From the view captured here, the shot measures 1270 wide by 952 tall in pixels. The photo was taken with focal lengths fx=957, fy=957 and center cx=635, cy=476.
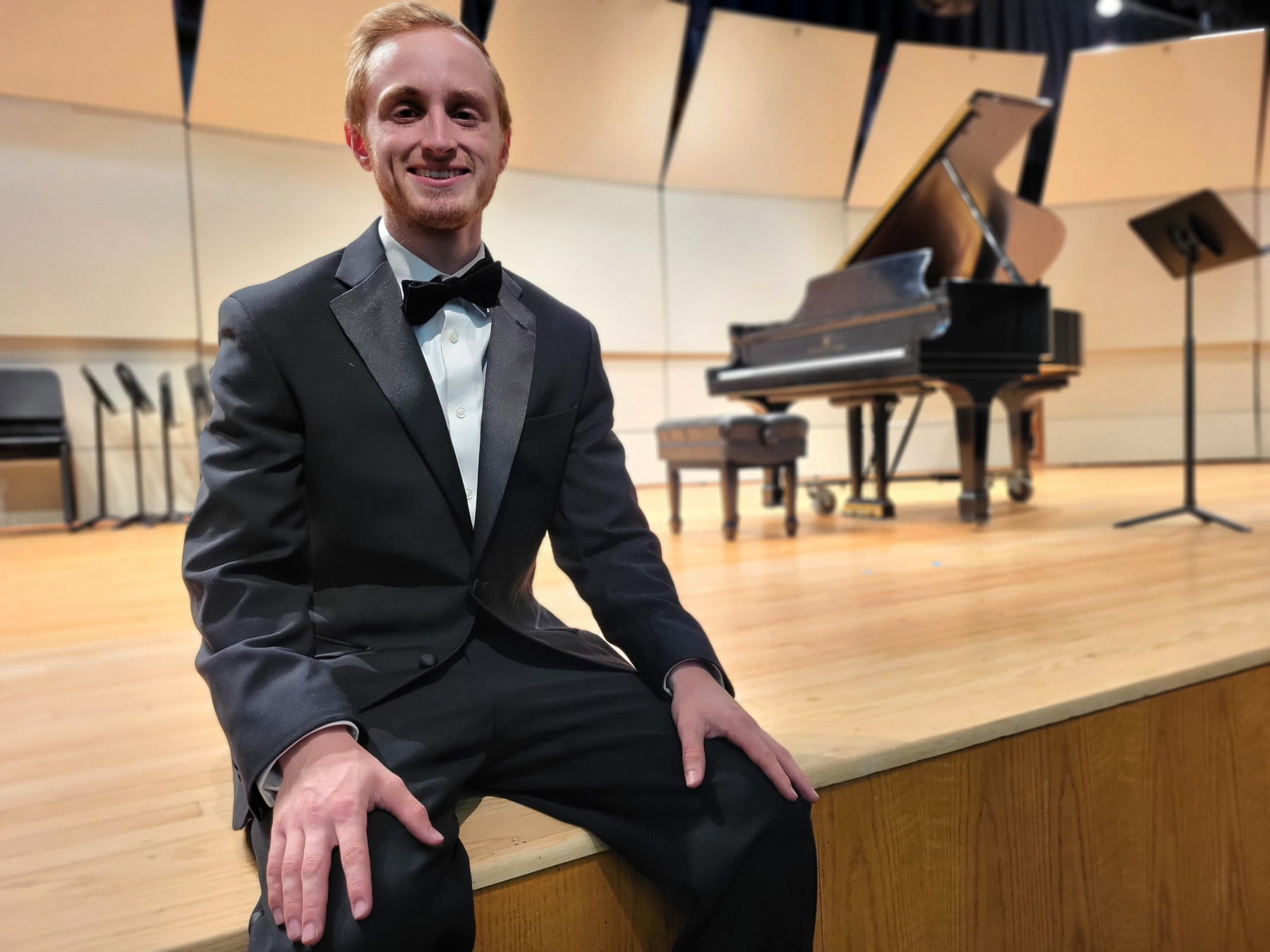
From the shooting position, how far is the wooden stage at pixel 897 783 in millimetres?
947

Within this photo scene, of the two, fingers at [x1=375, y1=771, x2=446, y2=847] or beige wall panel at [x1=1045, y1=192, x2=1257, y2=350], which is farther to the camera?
beige wall panel at [x1=1045, y1=192, x2=1257, y2=350]

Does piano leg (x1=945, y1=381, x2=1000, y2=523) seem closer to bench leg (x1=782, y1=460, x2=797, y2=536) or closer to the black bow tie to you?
bench leg (x1=782, y1=460, x2=797, y2=536)

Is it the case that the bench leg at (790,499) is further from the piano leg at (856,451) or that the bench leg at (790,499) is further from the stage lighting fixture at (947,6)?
the stage lighting fixture at (947,6)

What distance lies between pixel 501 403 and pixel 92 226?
547 cm

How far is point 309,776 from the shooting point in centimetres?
75

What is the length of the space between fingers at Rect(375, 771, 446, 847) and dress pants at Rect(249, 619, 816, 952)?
0.04ft

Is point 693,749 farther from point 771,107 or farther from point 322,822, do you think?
point 771,107

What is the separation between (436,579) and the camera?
3.09 ft

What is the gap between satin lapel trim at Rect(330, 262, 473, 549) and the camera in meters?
0.91

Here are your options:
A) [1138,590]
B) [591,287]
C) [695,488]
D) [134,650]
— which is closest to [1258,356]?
[695,488]

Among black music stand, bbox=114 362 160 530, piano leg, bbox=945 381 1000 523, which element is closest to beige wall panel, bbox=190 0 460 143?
black music stand, bbox=114 362 160 530

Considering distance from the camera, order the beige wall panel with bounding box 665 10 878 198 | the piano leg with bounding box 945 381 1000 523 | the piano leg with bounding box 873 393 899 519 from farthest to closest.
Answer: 1. the beige wall panel with bounding box 665 10 878 198
2. the piano leg with bounding box 873 393 899 519
3. the piano leg with bounding box 945 381 1000 523

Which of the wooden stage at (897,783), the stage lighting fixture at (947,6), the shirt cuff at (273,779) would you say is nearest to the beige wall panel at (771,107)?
the stage lighting fixture at (947,6)

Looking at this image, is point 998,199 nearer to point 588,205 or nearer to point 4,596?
point 588,205
